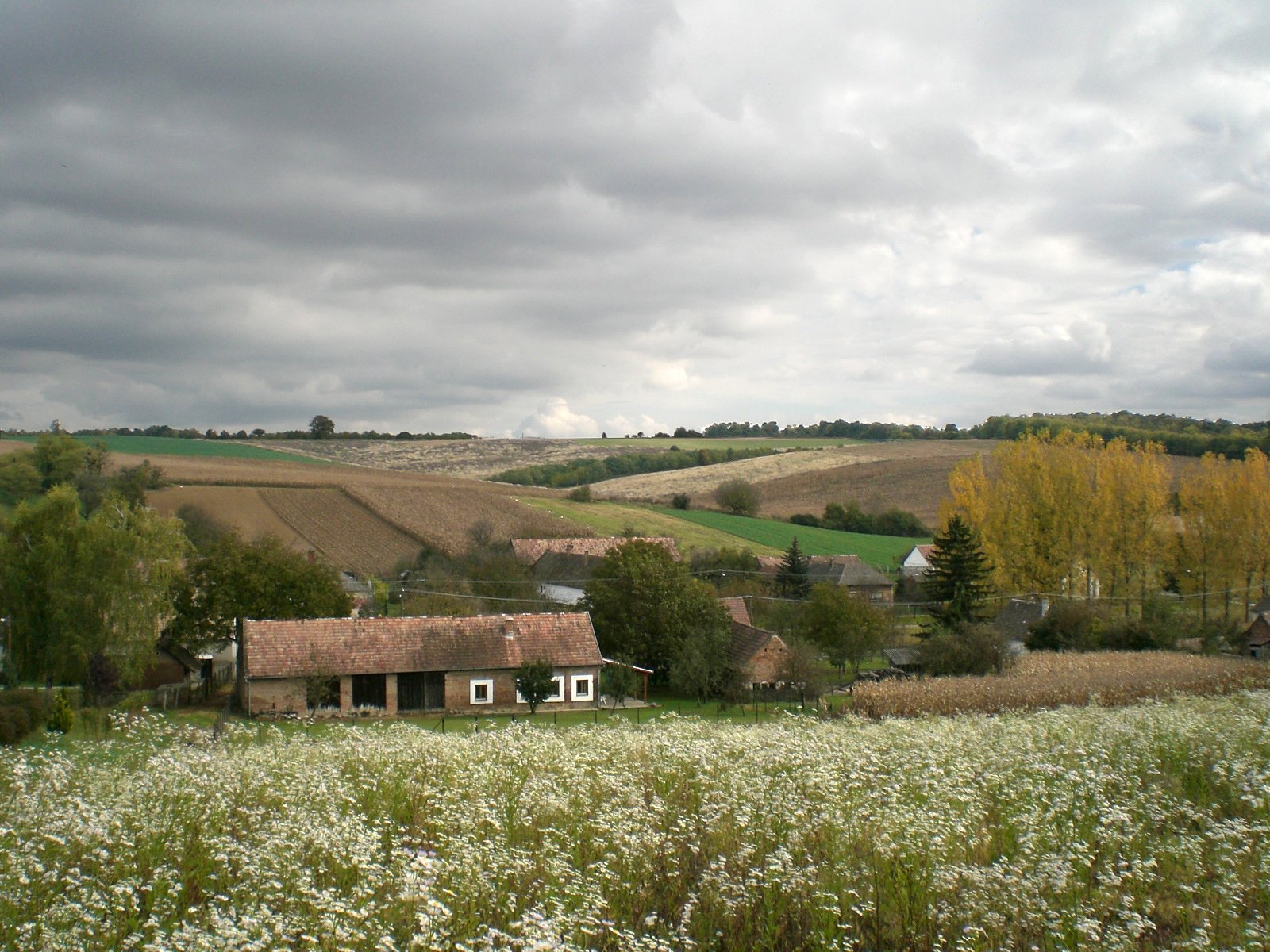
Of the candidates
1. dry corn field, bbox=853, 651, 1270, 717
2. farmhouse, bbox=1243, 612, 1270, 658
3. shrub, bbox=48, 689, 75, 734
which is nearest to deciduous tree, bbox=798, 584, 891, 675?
dry corn field, bbox=853, 651, 1270, 717

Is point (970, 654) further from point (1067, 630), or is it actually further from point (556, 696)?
point (556, 696)

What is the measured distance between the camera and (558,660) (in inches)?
1394

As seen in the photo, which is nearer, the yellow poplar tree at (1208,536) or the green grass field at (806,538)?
the yellow poplar tree at (1208,536)

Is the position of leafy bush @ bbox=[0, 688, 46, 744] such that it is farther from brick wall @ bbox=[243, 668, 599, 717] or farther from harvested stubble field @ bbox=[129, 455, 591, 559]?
harvested stubble field @ bbox=[129, 455, 591, 559]

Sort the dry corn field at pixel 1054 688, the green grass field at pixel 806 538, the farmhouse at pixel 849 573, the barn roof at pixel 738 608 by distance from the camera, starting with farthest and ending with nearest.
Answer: the green grass field at pixel 806 538 < the farmhouse at pixel 849 573 < the barn roof at pixel 738 608 < the dry corn field at pixel 1054 688

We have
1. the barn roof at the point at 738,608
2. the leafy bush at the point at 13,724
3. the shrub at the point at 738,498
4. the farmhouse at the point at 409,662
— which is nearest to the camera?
the leafy bush at the point at 13,724

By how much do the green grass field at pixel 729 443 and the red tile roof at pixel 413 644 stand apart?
285ft

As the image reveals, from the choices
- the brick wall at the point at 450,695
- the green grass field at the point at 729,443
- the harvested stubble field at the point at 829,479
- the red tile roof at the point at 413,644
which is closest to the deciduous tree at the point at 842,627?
the red tile roof at the point at 413,644

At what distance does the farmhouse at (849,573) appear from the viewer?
63.7 metres

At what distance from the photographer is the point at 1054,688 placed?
2361 centimetres

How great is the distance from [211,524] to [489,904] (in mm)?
59548

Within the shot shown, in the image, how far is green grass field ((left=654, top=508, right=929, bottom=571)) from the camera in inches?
2933

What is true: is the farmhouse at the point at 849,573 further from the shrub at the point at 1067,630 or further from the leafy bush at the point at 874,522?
the shrub at the point at 1067,630

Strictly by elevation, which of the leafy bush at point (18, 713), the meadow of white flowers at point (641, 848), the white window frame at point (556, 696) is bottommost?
the white window frame at point (556, 696)
